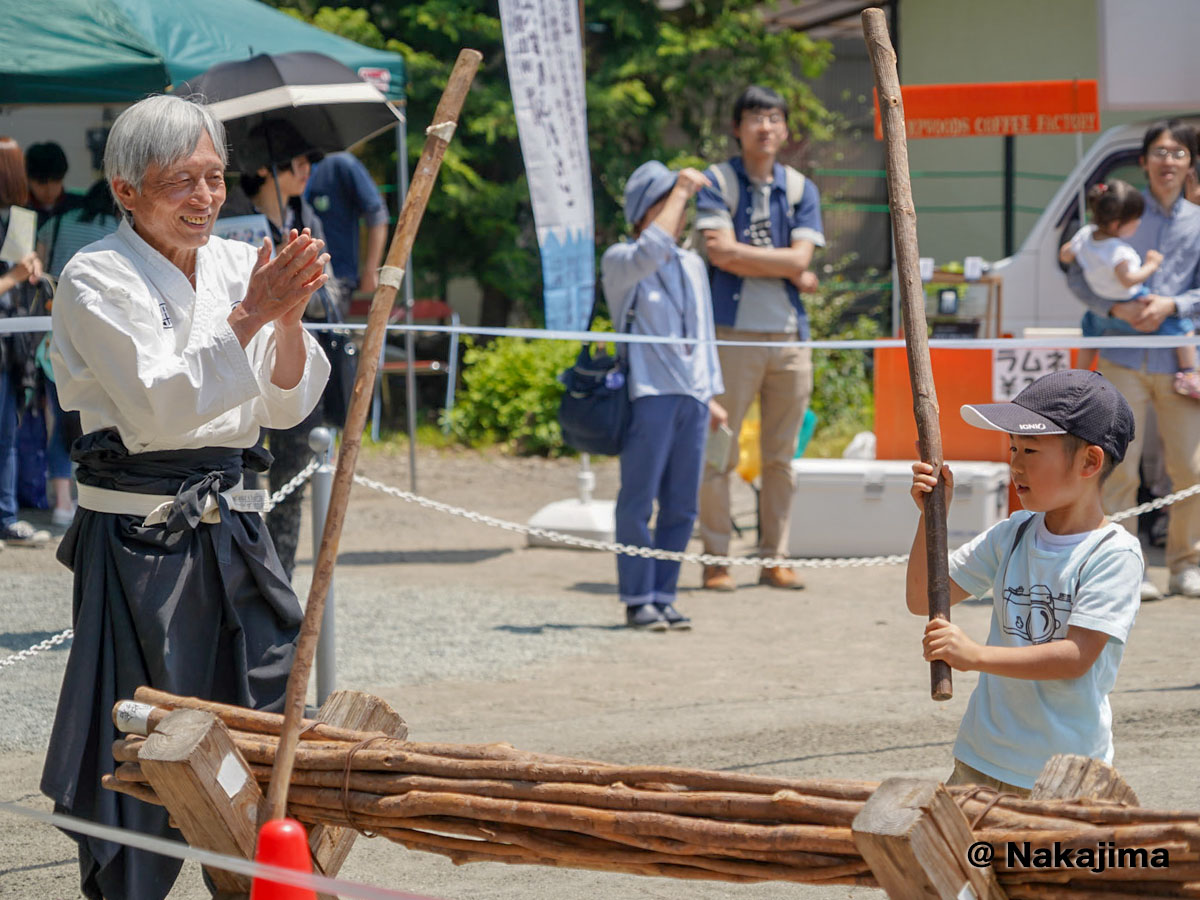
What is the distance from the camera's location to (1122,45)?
26.4ft

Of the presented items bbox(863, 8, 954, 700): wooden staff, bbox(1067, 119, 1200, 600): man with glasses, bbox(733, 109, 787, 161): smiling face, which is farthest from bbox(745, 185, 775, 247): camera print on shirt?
bbox(863, 8, 954, 700): wooden staff

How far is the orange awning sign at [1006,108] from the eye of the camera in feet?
29.8

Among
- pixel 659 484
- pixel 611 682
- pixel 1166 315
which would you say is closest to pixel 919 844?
pixel 611 682

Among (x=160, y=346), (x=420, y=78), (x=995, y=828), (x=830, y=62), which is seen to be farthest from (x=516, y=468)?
(x=995, y=828)

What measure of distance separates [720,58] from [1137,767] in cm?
1173

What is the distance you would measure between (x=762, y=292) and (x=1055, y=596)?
4.46 m

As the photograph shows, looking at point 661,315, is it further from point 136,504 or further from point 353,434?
point 353,434

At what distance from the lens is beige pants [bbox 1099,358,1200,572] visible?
21.8 feet

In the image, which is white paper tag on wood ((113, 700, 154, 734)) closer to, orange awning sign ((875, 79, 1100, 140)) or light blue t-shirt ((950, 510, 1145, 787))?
light blue t-shirt ((950, 510, 1145, 787))

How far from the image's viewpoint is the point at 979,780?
2779mm

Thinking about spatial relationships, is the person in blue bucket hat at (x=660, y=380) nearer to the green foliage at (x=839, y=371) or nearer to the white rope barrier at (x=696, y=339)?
the white rope barrier at (x=696, y=339)

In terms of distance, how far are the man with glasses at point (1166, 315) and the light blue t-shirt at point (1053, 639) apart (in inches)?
162

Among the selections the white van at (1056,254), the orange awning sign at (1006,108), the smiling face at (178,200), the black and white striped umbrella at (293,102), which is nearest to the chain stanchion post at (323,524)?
the black and white striped umbrella at (293,102)

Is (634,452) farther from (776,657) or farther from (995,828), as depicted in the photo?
(995,828)
